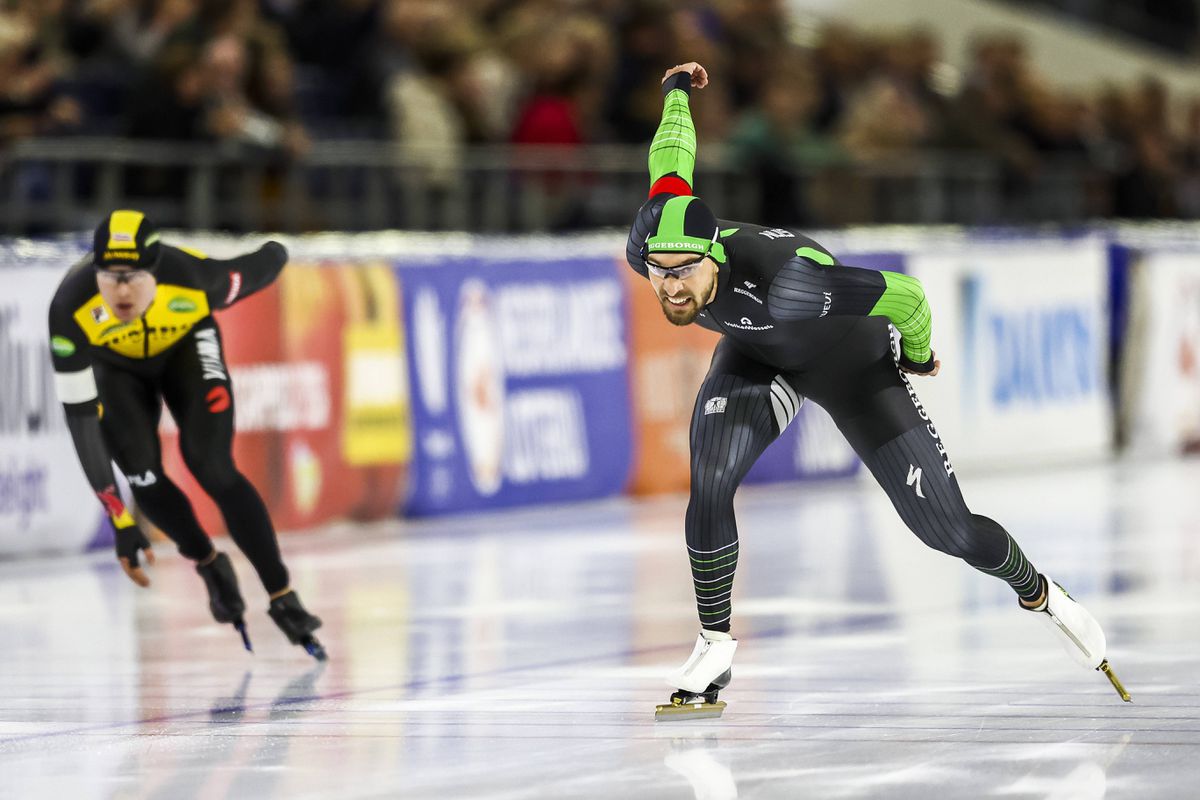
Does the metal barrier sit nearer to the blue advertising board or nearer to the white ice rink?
the blue advertising board

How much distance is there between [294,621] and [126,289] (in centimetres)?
135

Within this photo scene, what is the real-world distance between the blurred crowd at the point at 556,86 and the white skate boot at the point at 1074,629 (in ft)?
20.3

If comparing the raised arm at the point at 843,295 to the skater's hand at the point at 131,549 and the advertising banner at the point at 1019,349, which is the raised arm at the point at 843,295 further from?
the advertising banner at the point at 1019,349

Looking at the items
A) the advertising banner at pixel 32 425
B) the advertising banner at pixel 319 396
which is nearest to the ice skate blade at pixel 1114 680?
the advertising banner at pixel 319 396

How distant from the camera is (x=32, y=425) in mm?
10641

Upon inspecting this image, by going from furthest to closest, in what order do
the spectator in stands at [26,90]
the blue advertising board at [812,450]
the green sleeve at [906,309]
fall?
the blue advertising board at [812,450] → the spectator in stands at [26,90] → the green sleeve at [906,309]

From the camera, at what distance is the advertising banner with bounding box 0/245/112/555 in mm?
10547

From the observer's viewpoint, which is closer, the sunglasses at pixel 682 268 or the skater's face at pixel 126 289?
the sunglasses at pixel 682 268

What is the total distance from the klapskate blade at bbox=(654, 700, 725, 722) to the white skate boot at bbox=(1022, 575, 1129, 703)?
1.02 meters

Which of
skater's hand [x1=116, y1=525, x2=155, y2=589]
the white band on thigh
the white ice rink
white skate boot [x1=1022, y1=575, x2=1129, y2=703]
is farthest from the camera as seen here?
the white band on thigh

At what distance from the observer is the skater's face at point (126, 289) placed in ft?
23.8

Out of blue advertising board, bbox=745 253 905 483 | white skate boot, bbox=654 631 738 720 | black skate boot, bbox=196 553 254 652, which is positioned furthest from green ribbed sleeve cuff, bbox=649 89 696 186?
blue advertising board, bbox=745 253 905 483

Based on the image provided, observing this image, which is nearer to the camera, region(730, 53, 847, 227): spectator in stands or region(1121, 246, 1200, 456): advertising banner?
region(730, 53, 847, 227): spectator in stands

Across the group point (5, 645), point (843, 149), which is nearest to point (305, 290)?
point (5, 645)
